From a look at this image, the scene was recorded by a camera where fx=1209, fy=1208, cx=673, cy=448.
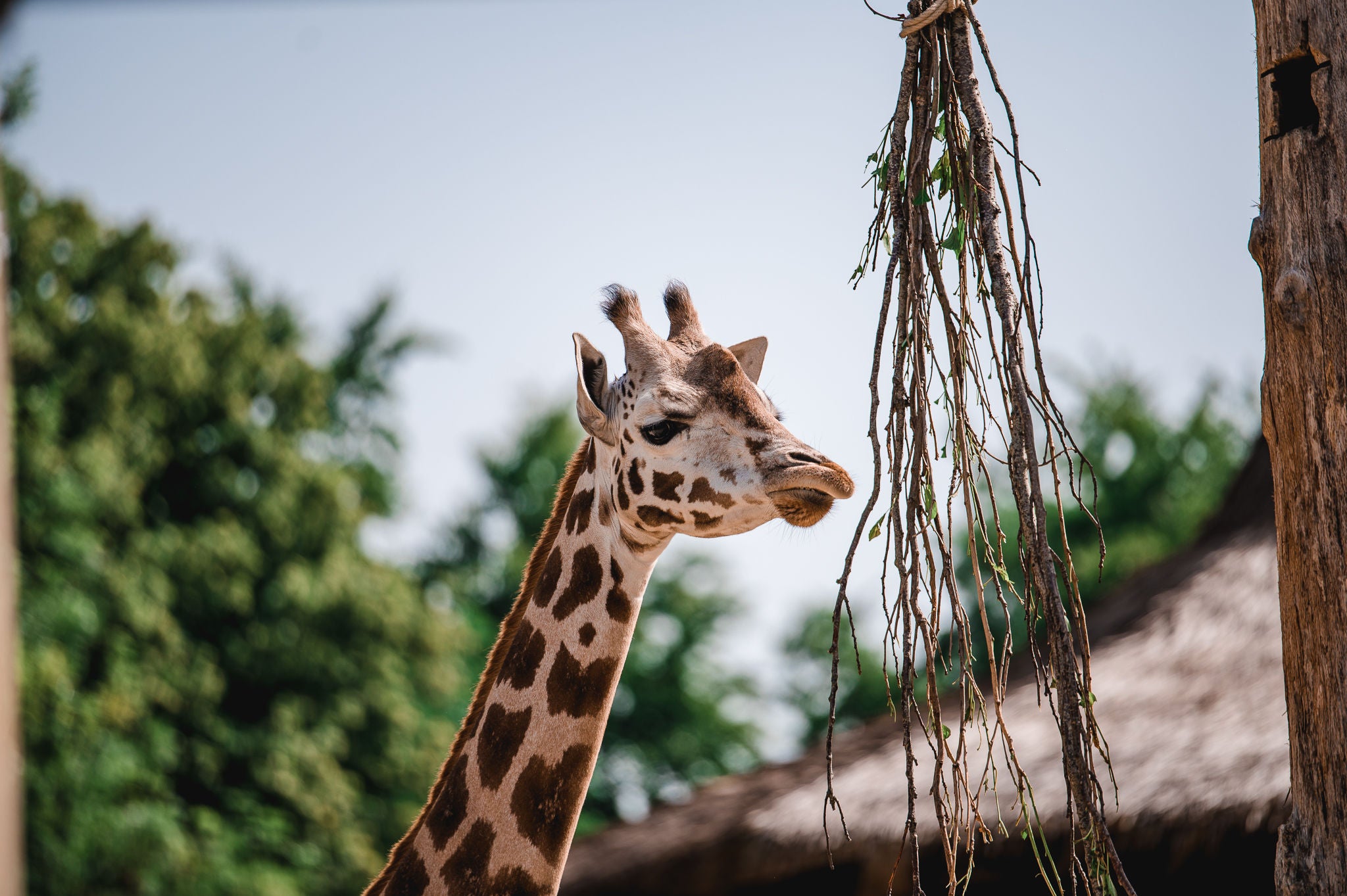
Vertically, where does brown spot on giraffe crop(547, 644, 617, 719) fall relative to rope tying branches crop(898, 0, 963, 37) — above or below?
below

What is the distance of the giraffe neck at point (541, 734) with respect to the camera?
3.20 metres

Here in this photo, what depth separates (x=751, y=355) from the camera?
145 inches

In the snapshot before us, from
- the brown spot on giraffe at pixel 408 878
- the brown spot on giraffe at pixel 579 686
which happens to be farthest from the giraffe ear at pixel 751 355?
the brown spot on giraffe at pixel 408 878

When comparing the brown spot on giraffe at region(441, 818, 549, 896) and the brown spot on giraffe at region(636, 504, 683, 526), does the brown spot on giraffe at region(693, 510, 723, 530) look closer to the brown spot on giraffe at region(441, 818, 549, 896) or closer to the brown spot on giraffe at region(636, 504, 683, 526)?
the brown spot on giraffe at region(636, 504, 683, 526)

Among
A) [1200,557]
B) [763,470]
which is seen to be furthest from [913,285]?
[1200,557]

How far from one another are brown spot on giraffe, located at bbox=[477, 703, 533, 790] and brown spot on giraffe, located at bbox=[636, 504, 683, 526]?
0.61m

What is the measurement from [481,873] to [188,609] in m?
13.4

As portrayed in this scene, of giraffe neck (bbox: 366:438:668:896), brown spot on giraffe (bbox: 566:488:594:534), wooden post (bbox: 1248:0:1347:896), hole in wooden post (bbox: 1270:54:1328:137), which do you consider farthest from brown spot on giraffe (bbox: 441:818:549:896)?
hole in wooden post (bbox: 1270:54:1328:137)

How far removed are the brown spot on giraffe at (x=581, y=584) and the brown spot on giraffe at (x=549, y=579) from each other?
49 mm

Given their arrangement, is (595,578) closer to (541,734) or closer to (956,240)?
(541,734)

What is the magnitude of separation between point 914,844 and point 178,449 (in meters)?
15.7

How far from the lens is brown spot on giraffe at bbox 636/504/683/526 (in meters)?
3.19

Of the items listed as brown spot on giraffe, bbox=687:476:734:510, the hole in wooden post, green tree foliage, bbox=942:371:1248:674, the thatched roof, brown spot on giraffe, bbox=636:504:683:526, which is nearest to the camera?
the hole in wooden post

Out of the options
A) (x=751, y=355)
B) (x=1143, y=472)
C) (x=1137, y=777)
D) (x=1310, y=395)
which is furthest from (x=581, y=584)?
(x=1143, y=472)
